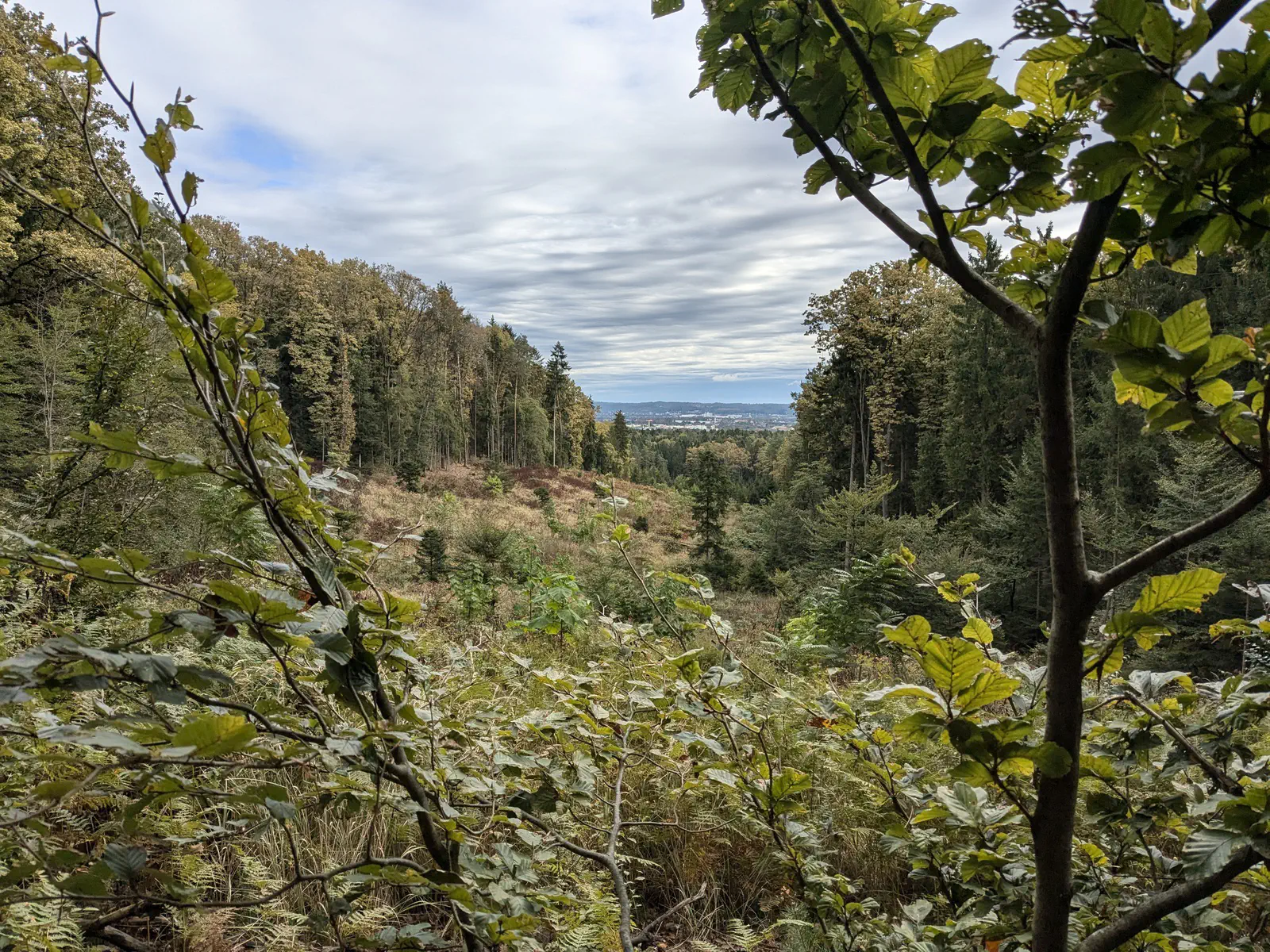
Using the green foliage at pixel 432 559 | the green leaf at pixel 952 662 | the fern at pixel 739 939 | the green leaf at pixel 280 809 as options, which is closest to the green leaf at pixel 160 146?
the green leaf at pixel 280 809

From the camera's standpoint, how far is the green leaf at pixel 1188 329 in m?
0.57

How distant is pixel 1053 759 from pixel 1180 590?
28 cm

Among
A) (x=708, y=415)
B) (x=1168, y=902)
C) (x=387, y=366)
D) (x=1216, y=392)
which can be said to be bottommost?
(x=1168, y=902)

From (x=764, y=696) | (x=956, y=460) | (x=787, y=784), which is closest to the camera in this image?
(x=787, y=784)

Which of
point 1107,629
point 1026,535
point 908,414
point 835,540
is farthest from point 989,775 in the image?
point 908,414

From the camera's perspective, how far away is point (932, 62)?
2.28 ft

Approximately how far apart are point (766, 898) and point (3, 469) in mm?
13638

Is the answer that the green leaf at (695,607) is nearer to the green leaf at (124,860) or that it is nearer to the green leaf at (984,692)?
the green leaf at (984,692)

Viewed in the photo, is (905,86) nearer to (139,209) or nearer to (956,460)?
(139,209)

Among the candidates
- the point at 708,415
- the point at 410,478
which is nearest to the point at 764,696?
the point at 410,478

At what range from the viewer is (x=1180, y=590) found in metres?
0.69

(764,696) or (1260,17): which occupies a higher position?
(1260,17)

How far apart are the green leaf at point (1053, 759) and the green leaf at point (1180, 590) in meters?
0.21

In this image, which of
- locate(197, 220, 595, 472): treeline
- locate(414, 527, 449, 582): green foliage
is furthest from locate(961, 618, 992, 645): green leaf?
locate(197, 220, 595, 472): treeline
